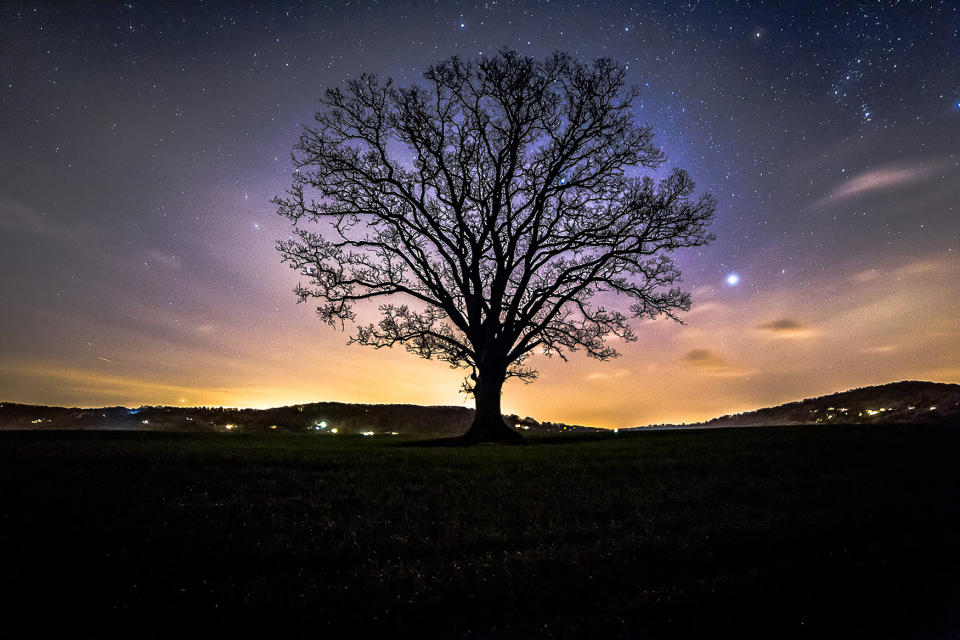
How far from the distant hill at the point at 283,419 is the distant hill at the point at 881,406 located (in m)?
14.7

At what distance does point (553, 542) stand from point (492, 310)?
1810cm

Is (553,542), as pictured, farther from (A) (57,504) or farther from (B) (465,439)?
(B) (465,439)

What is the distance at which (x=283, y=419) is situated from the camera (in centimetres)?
3453

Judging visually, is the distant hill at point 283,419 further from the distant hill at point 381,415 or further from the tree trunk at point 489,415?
the tree trunk at point 489,415

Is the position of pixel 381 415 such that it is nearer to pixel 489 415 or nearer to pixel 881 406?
pixel 489 415

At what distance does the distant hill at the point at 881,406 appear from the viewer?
23.2 meters

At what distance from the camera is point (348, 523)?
538 centimetres

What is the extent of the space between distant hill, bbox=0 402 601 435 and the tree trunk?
10.2 meters

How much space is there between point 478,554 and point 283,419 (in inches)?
1337

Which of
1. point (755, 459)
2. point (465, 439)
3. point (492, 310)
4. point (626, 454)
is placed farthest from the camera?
point (492, 310)

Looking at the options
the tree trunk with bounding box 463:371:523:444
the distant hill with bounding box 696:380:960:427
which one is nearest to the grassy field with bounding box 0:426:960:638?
the tree trunk with bounding box 463:371:523:444

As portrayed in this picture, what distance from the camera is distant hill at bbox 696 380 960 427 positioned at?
23.2 meters

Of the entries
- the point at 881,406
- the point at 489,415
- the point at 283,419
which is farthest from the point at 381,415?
the point at 881,406

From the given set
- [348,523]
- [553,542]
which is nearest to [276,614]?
[348,523]
